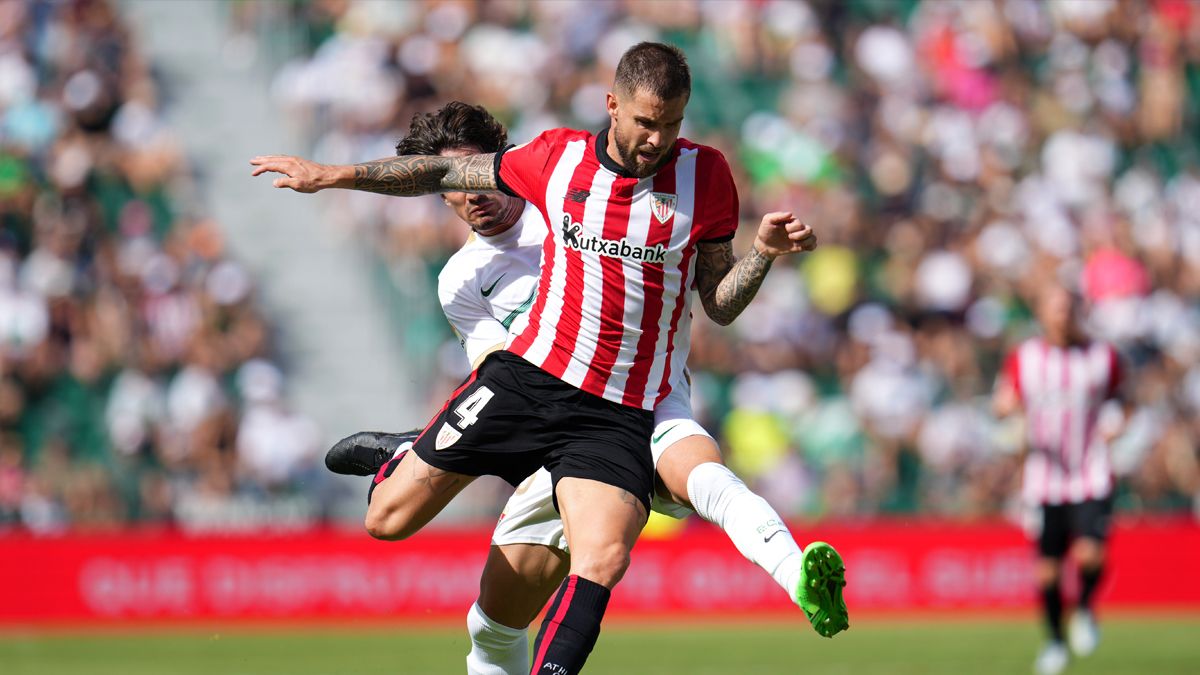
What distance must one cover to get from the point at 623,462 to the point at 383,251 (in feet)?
38.0

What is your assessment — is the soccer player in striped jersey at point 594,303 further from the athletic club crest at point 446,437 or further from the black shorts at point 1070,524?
the black shorts at point 1070,524

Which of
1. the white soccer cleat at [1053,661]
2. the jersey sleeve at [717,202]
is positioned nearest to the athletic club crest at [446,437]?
the jersey sleeve at [717,202]

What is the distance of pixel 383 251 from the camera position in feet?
58.4

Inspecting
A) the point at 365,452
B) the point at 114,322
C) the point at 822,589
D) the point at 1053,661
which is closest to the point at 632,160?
the point at 822,589

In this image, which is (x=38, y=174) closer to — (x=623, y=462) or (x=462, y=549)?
(x=462, y=549)

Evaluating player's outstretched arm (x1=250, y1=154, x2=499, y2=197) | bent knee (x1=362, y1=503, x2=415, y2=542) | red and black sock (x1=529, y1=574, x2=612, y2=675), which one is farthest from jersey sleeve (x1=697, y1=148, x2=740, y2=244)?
bent knee (x1=362, y1=503, x2=415, y2=542)

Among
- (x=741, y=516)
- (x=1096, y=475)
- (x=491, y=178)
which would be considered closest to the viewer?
(x=741, y=516)

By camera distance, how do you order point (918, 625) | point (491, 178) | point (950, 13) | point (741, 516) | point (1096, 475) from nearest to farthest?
1. point (741, 516)
2. point (491, 178)
3. point (1096, 475)
4. point (918, 625)
5. point (950, 13)

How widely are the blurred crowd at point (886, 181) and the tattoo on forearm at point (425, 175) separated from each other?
9.39 meters

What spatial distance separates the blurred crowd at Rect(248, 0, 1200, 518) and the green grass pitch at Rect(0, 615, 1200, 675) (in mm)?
1606

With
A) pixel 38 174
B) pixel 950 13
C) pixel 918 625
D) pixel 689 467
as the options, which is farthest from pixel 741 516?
pixel 950 13

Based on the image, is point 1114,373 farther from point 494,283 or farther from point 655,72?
point 655,72

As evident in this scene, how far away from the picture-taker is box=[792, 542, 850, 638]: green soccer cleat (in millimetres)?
5926

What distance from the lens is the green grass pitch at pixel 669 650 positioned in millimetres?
12039
